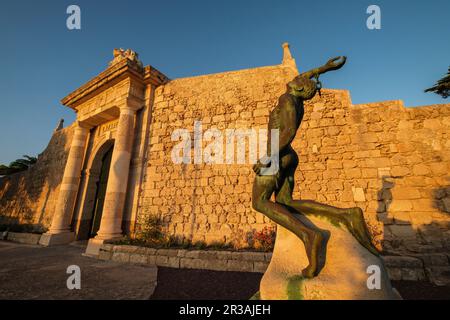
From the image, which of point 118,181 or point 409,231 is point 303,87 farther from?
point 118,181

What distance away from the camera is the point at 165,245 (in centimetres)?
536

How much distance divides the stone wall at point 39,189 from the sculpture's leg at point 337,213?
39.5 feet

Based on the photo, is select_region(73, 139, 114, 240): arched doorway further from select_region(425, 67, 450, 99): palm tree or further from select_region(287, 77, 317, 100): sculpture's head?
select_region(425, 67, 450, 99): palm tree

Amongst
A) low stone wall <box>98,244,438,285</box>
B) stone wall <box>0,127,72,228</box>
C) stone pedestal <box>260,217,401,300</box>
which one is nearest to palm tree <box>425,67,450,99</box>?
low stone wall <box>98,244,438,285</box>

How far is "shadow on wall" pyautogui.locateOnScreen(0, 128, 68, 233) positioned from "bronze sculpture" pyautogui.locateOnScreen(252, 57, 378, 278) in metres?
12.1

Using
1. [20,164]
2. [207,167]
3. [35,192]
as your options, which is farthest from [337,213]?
[20,164]

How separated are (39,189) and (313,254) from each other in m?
14.9

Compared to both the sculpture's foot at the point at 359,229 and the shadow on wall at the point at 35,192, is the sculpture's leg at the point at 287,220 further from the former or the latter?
the shadow on wall at the point at 35,192

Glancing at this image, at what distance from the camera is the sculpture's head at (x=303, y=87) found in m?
2.31

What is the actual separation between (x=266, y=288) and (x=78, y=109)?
11345mm

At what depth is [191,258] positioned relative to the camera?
15.0ft

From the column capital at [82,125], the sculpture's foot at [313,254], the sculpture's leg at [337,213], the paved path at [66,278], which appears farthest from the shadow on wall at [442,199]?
the column capital at [82,125]
